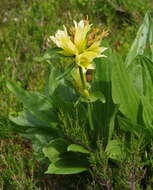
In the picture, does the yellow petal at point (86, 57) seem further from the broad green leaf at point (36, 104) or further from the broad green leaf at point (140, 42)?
the broad green leaf at point (140, 42)

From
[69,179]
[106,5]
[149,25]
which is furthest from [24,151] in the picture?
[106,5]

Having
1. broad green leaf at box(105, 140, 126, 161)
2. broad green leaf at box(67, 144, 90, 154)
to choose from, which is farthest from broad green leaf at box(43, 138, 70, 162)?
broad green leaf at box(105, 140, 126, 161)

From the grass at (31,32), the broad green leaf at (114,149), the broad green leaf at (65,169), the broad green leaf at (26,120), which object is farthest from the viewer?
the grass at (31,32)

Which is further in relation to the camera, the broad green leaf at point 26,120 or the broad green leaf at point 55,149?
the broad green leaf at point 26,120

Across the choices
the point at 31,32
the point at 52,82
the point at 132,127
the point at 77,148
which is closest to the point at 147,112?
the point at 132,127

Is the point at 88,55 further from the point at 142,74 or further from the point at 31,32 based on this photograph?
the point at 31,32

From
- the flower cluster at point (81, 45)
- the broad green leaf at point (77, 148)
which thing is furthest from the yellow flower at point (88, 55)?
the broad green leaf at point (77, 148)

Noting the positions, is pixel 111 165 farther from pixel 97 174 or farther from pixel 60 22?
pixel 60 22
